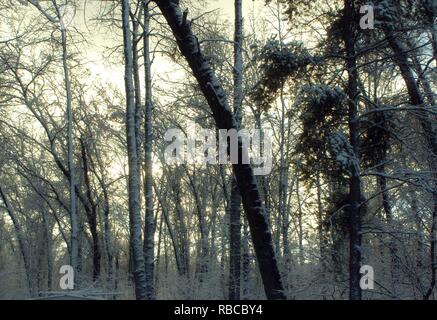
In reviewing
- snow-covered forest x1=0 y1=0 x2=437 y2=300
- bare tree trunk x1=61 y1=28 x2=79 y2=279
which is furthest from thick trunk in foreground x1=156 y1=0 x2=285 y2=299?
bare tree trunk x1=61 y1=28 x2=79 y2=279

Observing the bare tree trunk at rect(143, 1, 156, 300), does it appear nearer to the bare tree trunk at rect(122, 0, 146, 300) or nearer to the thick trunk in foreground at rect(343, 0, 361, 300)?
the bare tree trunk at rect(122, 0, 146, 300)

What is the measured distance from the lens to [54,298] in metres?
5.08

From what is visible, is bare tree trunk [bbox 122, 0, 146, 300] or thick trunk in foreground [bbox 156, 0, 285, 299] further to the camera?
bare tree trunk [bbox 122, 0, 146, 300]

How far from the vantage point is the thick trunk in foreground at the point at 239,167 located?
25.9ft

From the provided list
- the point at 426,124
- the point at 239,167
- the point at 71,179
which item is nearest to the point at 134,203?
the point at 239,167

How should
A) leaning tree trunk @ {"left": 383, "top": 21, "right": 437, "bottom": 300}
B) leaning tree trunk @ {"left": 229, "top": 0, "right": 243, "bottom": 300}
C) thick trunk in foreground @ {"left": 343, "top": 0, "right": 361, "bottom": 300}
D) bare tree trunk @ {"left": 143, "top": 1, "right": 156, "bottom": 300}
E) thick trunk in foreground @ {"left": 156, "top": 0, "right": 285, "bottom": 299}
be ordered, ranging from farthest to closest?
bare tree trunk @ {"left": 143, "top": 1, "right": 156, "bottom": 300} < leaning tree trunk @ {"left": 229, "top": 0, "right": 243, "bottom": 300} < leaning tree trunk @ {"left": 383, "top": 21, "right": 437, "bottom": 300} < thick trunk in foreground @ {"left": 343, "top": 0, "right": 361, "bottom": 300} < thick trunk in foreground @ {"left": 156, "top": 0, "right": 285, "bottom": 299}

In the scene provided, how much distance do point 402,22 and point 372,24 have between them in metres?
0.56

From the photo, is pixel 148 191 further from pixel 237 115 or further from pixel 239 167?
pixel 239 167

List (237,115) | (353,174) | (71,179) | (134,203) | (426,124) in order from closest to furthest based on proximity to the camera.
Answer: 1. (353,174)
2. (426,124)
3. (134,203)
4. (237,115)
5. (71,179)

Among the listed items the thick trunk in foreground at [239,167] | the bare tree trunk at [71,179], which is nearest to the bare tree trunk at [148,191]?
the bare tree trunk at [71,179]

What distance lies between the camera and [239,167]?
7949mm

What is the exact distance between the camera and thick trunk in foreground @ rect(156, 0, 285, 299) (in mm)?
7906
